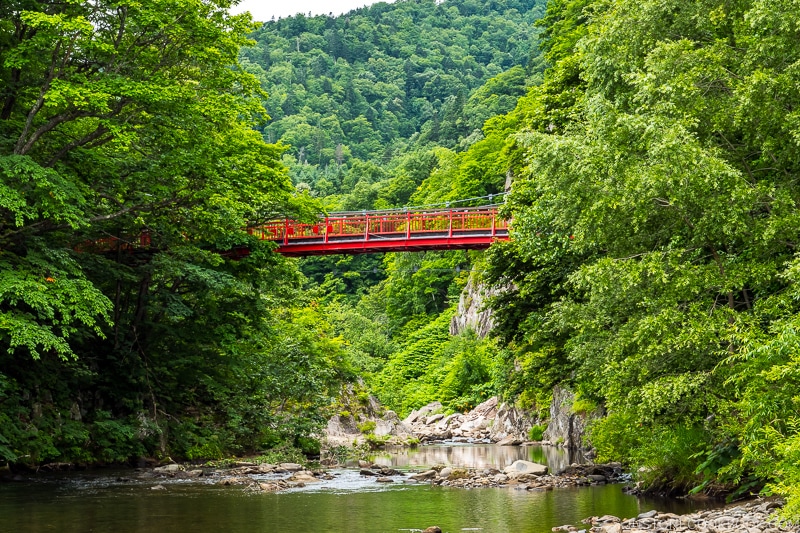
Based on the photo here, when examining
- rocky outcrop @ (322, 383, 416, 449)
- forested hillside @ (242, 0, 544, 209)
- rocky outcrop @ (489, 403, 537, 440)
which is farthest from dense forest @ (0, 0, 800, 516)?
forested hillside @ (242, 0, 544, 209)

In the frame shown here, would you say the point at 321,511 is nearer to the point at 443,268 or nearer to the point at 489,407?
the point at 489,407

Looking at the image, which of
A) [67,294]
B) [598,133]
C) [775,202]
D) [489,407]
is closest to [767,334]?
[775,202]

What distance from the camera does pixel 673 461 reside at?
14.7 meters

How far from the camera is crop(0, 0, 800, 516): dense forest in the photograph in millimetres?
11875

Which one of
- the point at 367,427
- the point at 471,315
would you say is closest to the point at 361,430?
the point at 367,427

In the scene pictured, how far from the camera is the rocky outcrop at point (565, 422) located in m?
26.5

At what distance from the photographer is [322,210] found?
25.4 meters

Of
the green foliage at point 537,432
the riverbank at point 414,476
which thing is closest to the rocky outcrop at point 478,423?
the green foliage at point 537,432

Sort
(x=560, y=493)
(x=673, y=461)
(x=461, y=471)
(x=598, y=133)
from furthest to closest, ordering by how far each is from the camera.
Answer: (x=461, y=471)
(x=560, y=493)
(x=673, y=461)
(x=598, y=133)

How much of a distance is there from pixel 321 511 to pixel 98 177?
9.26m

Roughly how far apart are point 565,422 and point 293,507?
1630 cm

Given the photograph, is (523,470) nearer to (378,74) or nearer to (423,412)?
(423,412)

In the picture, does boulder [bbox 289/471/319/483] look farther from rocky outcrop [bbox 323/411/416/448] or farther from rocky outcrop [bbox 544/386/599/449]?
rocky outcrop [bbox 544/386/599/449]

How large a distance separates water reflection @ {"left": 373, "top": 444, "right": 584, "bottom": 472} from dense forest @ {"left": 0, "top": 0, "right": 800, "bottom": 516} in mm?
2406
